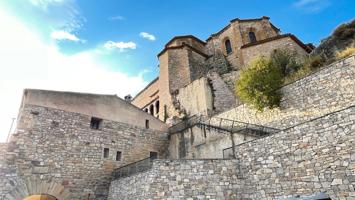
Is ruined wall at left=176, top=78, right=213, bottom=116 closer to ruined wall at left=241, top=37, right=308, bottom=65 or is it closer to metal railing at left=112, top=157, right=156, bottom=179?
ruined wall at left=241, top=37, right=308, bottom=65

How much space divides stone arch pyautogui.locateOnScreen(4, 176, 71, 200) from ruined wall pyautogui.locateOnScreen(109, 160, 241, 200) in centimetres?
355

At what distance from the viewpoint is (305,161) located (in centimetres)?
906

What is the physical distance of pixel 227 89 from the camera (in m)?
20.2

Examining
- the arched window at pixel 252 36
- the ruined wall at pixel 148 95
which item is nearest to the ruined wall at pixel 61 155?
the ruined wall at pixel 148 95

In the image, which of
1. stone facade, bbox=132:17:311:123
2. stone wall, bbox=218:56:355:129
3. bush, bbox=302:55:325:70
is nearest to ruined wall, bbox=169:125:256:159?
stone wall, bbox=218:56:355:129

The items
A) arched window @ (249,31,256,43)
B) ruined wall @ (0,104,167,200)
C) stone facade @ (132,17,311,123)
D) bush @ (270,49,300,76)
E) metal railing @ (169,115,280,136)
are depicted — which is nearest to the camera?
ruined wall @ (0,104,167,200)

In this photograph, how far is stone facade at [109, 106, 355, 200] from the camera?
27.2 ft

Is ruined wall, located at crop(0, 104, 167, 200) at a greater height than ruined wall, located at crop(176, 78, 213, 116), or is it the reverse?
ruined wall, located at crop(176, 78, 213, 116)

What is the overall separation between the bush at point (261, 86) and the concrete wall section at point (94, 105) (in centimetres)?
591

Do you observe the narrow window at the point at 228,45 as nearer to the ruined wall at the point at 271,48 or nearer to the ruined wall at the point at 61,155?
the ruined wall at the point at 271,48

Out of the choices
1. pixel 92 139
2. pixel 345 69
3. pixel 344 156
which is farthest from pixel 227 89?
pixel 344 156

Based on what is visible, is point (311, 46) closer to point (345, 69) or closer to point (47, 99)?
point (345, 69)

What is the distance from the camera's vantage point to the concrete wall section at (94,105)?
13162mm

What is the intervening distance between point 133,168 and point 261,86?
7.68 meters
